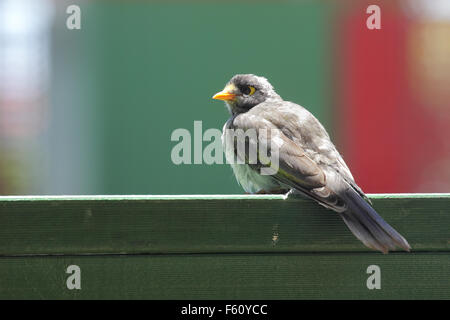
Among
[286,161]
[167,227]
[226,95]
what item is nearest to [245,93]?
[226,95]

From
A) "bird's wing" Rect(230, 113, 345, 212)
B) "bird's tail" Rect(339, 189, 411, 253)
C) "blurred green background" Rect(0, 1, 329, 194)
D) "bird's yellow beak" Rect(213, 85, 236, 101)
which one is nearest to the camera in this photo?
"bird's tail" Rect(339, 189, 411, 253)

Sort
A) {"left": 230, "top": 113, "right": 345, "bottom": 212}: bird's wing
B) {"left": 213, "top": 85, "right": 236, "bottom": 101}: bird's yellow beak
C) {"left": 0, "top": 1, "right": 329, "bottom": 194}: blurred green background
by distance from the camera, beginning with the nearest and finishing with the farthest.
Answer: {"left": 230, "top": 113, "right": 345, "bottom": 212}: bird's wing < {"left": 213, "top": 85, "right": 236, "bottom": 101}: bird's yellow beak < {"left": 0, "top": 1, "right": 329, "bottom": 194}: blurred green background

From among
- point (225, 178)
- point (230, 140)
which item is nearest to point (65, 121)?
point (225, 178)

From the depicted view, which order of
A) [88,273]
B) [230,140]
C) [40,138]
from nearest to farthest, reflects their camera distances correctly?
[88,273] → [230,140] → [40,138]

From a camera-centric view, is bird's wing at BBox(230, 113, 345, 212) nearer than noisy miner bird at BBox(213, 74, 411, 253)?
No

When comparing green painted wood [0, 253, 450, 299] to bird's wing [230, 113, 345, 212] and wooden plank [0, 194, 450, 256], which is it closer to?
wooden plank [0, 194, 450, 256]

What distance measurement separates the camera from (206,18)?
10625 millimetres

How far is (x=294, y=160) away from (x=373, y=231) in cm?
90

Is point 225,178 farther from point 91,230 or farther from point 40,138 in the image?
point 91,230

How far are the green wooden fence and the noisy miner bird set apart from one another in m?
0.12

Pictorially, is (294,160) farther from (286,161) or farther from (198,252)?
(198,252)

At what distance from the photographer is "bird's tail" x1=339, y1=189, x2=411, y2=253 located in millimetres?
2865

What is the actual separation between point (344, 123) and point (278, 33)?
1.57 m

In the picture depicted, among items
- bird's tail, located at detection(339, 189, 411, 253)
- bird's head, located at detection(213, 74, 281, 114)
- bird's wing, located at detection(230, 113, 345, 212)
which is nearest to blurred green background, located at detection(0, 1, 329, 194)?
bird's head, located at detection(213, 74, 281, 114)
